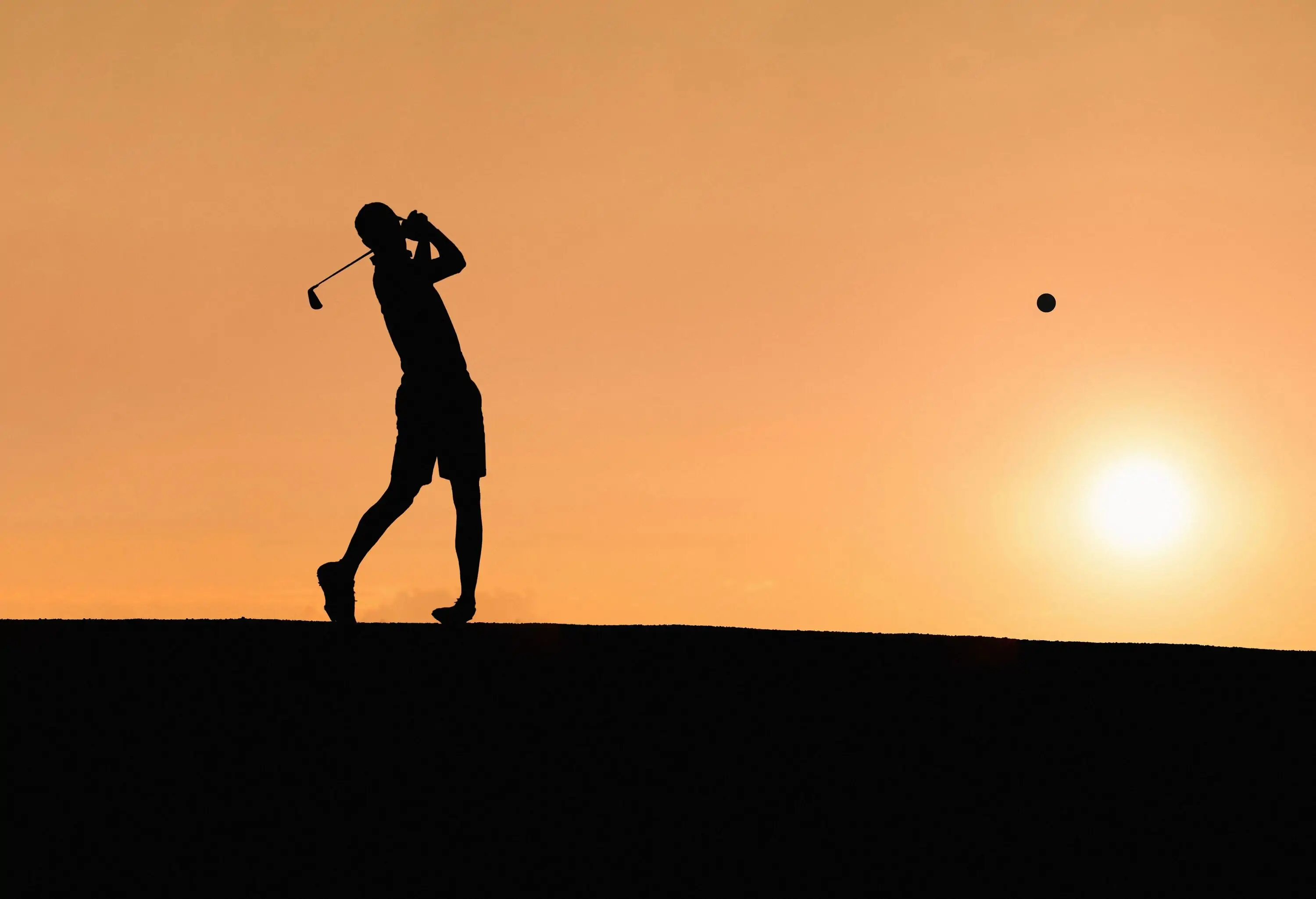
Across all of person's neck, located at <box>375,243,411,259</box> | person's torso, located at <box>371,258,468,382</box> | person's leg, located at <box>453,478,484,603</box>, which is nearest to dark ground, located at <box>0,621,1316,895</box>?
person's leg, located at <box>453,478,484,603</box>

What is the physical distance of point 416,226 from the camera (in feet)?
35.0

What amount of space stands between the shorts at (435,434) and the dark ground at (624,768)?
129cm

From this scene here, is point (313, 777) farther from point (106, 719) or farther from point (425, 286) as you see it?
point (425, 286)

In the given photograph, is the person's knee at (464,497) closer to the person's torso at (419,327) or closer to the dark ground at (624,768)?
the person's torso at (419,327)

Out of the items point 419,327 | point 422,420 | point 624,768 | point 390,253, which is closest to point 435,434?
point 422,420

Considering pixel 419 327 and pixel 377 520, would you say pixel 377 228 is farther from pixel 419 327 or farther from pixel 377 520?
pixel 377 520

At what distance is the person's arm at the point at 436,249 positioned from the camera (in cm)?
1048

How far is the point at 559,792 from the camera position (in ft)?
23.2

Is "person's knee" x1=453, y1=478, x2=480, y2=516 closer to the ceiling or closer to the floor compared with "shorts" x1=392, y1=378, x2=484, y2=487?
closer to the floor

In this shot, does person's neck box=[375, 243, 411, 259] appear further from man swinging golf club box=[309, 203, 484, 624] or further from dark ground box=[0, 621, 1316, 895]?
A: dark ground box=[0, 621, 1316, 895]

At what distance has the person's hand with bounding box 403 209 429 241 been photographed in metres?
10.7

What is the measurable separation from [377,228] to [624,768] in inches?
188

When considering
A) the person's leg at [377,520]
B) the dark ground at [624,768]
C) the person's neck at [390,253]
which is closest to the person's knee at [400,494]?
the person's leg at [377,520]

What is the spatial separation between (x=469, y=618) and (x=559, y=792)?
3203mm
